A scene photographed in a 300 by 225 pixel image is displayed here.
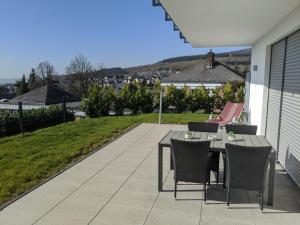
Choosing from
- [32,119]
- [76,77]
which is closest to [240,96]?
[32,119]

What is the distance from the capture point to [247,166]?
11.4ft

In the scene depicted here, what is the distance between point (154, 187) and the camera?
13.9ft

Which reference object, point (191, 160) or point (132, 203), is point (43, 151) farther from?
point (191, 160)

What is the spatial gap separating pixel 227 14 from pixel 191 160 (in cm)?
241

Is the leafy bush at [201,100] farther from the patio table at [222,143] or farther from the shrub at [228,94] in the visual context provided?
the patio table at [222,143]

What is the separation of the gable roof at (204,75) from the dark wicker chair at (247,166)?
3135cm

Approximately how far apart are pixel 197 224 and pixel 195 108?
392 inches

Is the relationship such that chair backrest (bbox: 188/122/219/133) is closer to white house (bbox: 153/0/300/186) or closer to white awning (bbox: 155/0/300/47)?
white house (bbox: 153/0/300/186)

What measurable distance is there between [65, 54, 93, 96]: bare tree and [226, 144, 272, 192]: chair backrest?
42.2 m

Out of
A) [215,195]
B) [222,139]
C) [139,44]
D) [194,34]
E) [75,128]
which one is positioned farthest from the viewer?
[139,44]

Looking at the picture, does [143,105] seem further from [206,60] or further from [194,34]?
[206,60]

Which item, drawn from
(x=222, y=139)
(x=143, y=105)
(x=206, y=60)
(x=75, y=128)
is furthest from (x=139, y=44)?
(x=222, y=139)

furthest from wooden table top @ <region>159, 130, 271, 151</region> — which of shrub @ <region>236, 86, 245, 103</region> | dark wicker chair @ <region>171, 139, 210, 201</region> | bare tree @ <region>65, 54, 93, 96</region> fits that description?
bare tree @ <region>65, 54, 93, 96</region>

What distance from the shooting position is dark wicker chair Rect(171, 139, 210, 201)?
11.9ft
